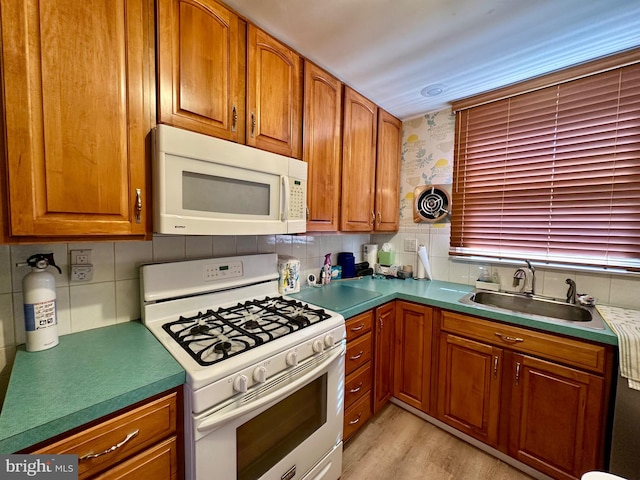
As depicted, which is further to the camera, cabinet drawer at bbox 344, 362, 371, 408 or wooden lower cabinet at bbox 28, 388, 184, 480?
cabinet drawer at bbox 344, 362, 371, 408

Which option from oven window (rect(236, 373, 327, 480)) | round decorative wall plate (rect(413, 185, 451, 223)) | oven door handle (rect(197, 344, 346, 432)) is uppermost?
round decorative wall plate (rect(413, 185, 451, 223))

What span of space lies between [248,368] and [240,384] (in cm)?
5

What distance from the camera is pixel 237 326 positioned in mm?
1215

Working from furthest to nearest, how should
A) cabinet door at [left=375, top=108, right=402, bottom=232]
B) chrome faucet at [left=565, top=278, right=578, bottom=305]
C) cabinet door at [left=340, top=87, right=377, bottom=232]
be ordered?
cabinet door at [left=375, top=108, right=402, bottom=232] → cabinet door at [left=340, top=87, right=377, bottom=232] → chrome faucet at [left=565, top=278, right=578, bottom=305]

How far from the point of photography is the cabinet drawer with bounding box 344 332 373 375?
1.57m

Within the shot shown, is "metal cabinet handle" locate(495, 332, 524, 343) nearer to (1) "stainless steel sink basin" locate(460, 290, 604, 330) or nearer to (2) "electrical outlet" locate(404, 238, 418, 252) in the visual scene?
(1) "stainless steel sink basin" locate(460, 290, 604, 330)

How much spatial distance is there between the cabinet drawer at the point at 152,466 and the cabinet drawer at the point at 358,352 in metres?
0.93

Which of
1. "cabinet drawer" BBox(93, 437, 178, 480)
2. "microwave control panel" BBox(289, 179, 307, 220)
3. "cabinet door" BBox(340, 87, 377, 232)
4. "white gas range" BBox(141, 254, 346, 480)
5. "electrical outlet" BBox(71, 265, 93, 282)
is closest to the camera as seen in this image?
"cabinet drawer" BBox(93, 437, 178, 480)

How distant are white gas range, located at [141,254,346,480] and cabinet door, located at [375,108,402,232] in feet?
3.87

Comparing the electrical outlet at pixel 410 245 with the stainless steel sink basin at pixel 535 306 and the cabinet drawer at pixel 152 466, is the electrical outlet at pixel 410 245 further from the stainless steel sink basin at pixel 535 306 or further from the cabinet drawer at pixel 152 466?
the cabinet drawer at pixel 152 466

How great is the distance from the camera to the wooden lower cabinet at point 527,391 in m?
1.28

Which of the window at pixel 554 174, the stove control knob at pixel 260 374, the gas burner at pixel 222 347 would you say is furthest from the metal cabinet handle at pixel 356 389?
the window at pixel 554 174

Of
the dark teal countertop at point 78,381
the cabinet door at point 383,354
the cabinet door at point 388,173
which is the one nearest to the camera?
the dark teal countertop at point 78,381

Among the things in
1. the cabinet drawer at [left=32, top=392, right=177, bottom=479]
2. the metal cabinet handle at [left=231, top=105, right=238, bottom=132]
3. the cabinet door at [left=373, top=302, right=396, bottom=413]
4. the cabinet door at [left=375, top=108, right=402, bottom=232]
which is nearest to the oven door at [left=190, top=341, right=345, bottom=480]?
the cabinet drawer at [left=32, top=392, right=177, bottom=479]
